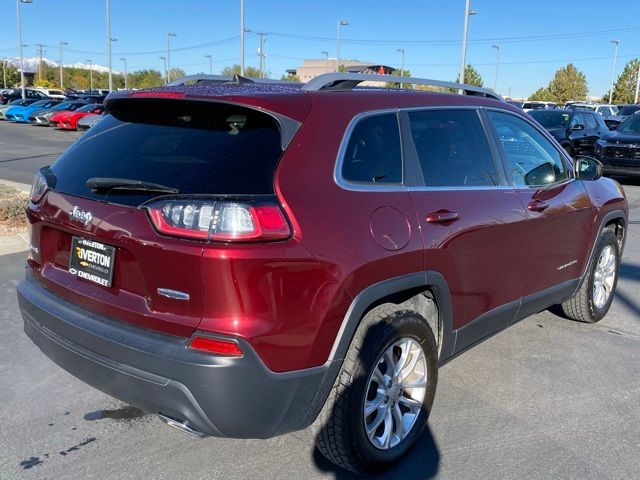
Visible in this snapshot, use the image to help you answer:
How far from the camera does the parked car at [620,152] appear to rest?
45.8 ft

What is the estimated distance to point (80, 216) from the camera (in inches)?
108

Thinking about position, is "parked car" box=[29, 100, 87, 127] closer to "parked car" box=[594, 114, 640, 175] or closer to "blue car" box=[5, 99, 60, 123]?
"blue car" box=[5, 99, 60, 123]

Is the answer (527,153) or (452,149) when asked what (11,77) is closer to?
(527,153)

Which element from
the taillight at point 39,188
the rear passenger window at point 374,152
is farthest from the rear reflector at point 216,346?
the taillight at point 39,188

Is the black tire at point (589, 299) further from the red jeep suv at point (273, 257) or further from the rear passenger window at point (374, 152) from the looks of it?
the rear passenger window at point (374, 152)

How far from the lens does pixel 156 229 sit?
243cm

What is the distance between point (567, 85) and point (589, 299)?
74729 mm

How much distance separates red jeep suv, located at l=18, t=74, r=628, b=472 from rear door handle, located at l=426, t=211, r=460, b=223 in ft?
0.04

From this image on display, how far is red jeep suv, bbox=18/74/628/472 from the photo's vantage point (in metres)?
2.37

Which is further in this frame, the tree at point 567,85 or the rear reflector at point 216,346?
the tree at point 567,85

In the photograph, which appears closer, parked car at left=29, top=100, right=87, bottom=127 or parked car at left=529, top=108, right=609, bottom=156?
parked car at left=529, top=108, right=609, bottom=156

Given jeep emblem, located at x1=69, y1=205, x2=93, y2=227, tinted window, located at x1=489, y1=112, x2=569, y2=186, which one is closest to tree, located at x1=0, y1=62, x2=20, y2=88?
tinted window, located at x1=489, y1=112, x2=569, y2=186

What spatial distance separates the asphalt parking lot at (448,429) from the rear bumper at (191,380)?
57 centimetres

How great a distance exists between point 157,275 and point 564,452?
7.48 ft
